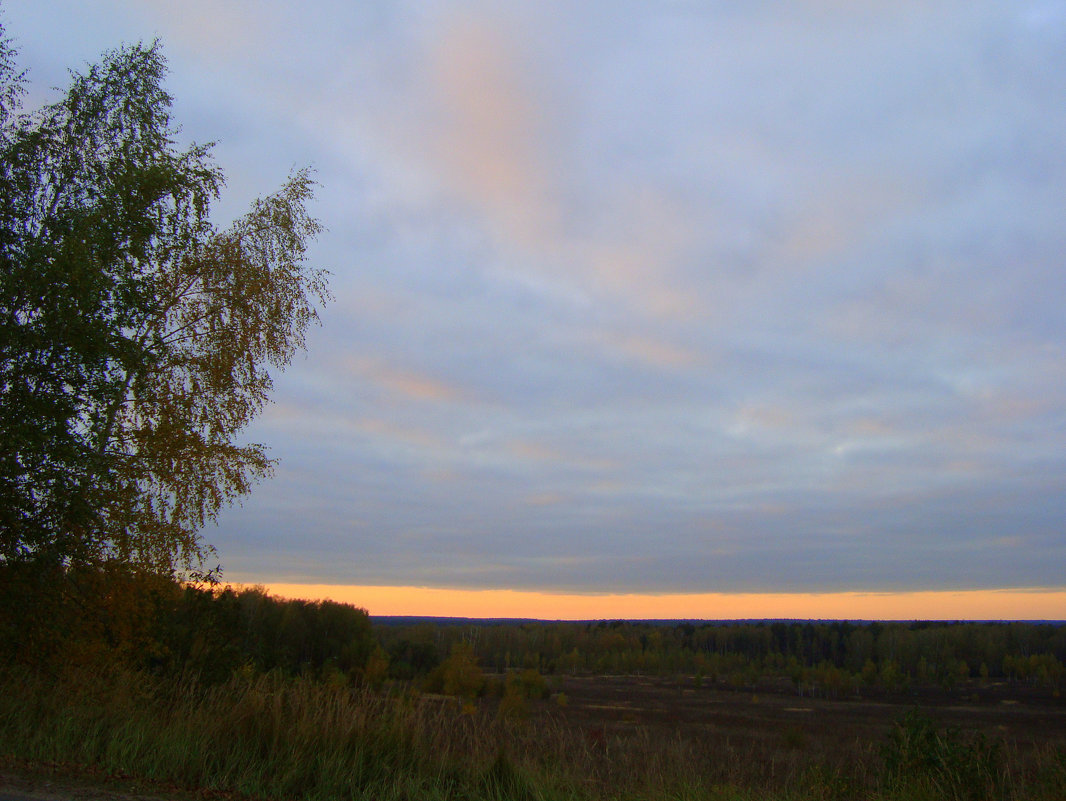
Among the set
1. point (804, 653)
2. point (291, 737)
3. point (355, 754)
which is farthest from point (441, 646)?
point (804, 653)

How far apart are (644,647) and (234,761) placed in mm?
181323

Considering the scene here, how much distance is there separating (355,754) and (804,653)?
182147mm

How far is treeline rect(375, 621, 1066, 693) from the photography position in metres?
129

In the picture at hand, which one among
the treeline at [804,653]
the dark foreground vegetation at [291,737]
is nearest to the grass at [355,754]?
the dark foreground vegetation at [291,737]

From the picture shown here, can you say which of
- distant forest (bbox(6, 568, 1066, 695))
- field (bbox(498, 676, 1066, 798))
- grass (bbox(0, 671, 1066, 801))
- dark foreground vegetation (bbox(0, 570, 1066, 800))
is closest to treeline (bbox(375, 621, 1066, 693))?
distant forest (bbox(6, 568, 1066, 695))

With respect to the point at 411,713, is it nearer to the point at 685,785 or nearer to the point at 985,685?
the point at 685,785

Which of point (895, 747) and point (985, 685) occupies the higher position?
point (895, 747)

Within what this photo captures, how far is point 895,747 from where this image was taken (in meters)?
11.0

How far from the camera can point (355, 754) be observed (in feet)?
25.8

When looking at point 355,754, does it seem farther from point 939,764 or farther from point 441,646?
point 441,646

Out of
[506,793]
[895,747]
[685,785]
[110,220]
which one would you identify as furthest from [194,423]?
[895,747]

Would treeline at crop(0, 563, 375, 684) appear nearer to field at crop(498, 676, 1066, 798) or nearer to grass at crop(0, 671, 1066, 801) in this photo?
grass at crop(0, 671, 1066, 801)

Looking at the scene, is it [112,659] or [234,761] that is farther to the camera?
[112,659]

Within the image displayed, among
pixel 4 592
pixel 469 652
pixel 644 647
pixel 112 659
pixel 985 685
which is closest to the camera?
pixel 4 592
